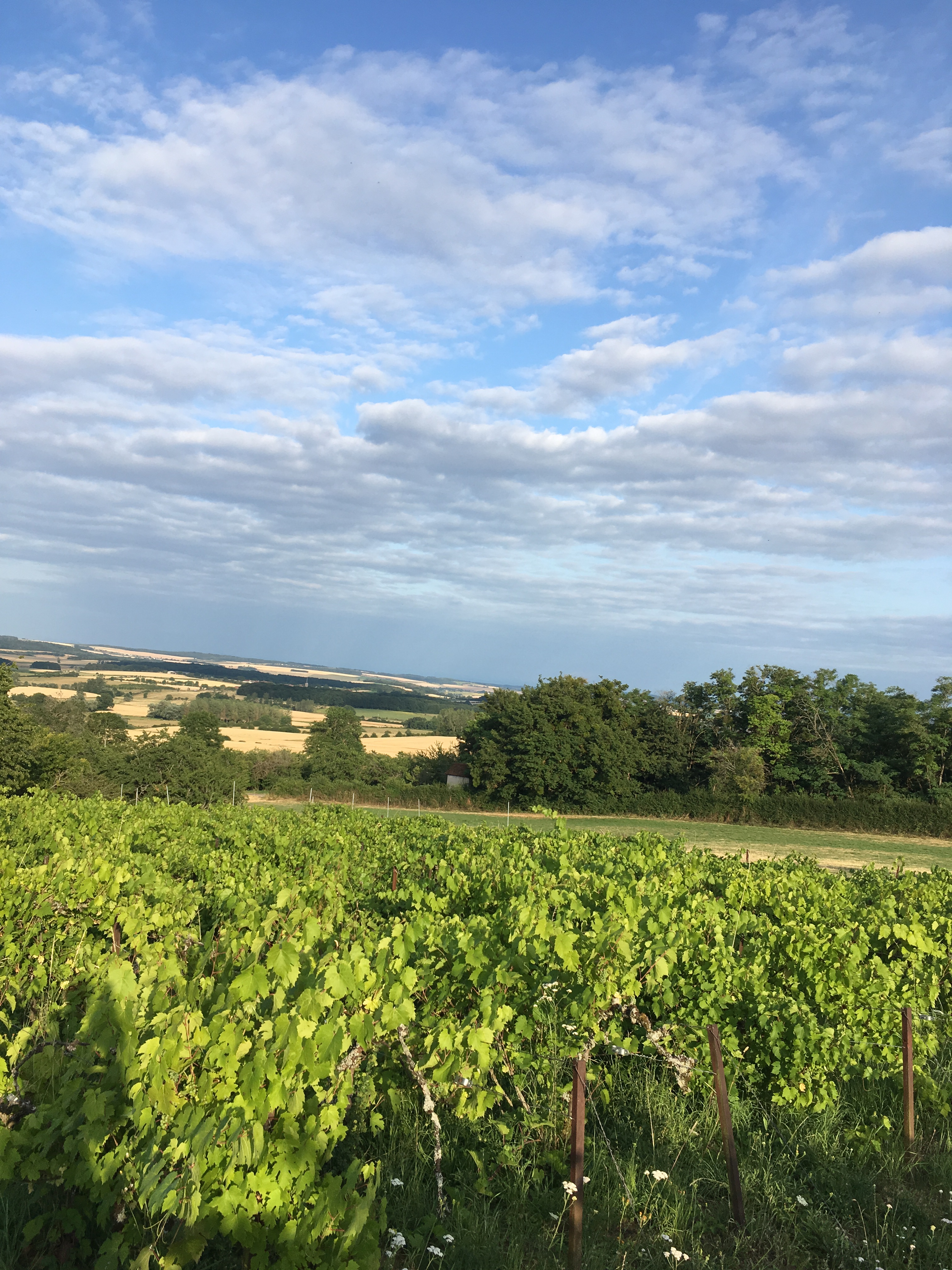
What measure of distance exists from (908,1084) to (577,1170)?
2.54 meters

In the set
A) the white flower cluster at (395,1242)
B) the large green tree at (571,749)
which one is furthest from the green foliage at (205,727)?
the white flower cluster at (395,1242)

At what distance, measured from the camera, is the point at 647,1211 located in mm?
3584

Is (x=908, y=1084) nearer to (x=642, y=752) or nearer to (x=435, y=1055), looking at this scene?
(x=435, y=1055)

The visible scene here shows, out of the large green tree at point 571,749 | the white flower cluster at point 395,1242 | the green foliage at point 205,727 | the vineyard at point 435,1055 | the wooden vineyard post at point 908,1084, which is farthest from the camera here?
the green foliage at point 205,727

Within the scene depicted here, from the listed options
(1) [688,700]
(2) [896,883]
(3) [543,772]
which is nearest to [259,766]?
(3) [543,772]

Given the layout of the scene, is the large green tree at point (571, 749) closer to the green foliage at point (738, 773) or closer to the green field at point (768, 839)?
the green field at point (768, 839)

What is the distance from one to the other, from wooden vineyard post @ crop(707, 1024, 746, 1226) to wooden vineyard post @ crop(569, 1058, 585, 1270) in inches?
27.6

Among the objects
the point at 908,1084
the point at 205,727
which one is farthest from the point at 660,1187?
the point at 205,727

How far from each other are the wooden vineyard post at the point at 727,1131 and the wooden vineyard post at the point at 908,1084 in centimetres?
130

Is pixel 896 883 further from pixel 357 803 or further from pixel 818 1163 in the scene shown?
pixel 357 803

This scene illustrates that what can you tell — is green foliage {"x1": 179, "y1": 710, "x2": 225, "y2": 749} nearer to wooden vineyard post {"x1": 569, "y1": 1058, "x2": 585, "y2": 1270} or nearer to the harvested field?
the harvested field

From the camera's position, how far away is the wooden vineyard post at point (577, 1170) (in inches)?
122

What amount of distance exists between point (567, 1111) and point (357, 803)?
4641 centimetres

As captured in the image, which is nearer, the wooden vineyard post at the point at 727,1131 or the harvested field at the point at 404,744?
the wooden vineyard post at the point at 727,1131
